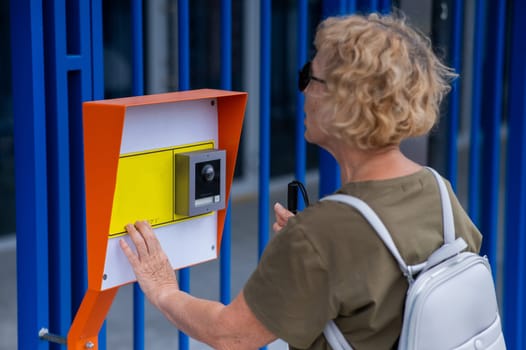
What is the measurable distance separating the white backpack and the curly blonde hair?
141 mm

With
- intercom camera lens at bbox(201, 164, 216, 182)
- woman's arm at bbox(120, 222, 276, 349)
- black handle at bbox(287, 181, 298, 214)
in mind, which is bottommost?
woman's arm at bbox(120, 222, 276, 349)

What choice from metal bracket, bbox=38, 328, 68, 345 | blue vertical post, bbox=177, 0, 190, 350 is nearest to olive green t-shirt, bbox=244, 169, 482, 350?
metal bracket, bbox=38, 328, 68, 345

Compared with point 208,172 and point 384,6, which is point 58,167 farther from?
point 384,6

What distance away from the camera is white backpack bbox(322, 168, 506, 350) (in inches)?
71.3

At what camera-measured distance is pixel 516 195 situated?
3.73 meters

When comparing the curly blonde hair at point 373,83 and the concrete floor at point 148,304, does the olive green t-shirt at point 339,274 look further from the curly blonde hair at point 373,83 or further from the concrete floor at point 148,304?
the concrete floor at point 148,304

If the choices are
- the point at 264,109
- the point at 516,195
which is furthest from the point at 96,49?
the point at 516,195

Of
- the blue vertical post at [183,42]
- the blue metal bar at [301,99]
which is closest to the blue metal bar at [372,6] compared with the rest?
the blue metal bar at [301,99]

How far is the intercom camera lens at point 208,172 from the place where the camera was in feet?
6.95

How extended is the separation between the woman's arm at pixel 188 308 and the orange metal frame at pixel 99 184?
70 mm

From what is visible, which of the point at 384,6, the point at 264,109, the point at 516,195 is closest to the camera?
the point at 264,109

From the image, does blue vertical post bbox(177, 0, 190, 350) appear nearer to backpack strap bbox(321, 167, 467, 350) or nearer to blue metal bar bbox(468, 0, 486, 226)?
backpack strap bbox(321, 167, 467, 350)

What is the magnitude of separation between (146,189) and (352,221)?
49cm

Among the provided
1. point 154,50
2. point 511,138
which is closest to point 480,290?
point 511,138
